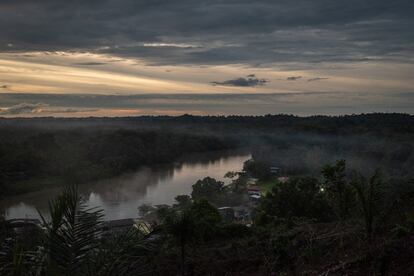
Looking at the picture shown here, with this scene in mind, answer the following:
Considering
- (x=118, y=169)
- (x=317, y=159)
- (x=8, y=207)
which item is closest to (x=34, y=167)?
(x=118, y=169)

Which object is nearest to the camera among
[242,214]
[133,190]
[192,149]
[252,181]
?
[242,214]

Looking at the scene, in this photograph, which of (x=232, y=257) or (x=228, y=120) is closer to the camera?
(x=232, y=257)

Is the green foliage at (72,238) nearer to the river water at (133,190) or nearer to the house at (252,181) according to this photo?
the river water at (133,190)

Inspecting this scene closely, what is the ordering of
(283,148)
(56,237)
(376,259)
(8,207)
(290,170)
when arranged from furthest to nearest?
1. (283,148)
2. (290,170)
3. (8,207)
4. (376,259)
5. (56,237)

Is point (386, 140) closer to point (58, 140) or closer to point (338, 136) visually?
point (338, 136)

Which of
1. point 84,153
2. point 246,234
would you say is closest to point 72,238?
point 246,234

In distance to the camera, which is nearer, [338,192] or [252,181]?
[338,192]

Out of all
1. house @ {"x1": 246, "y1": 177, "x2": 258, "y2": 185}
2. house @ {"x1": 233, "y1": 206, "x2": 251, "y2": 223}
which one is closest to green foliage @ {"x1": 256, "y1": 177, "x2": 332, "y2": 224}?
house @ {"x1": 233, "y1": 206, "x2": 251, "y2": 223}

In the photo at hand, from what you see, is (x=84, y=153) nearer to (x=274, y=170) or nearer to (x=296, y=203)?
(x=274, y=170)
